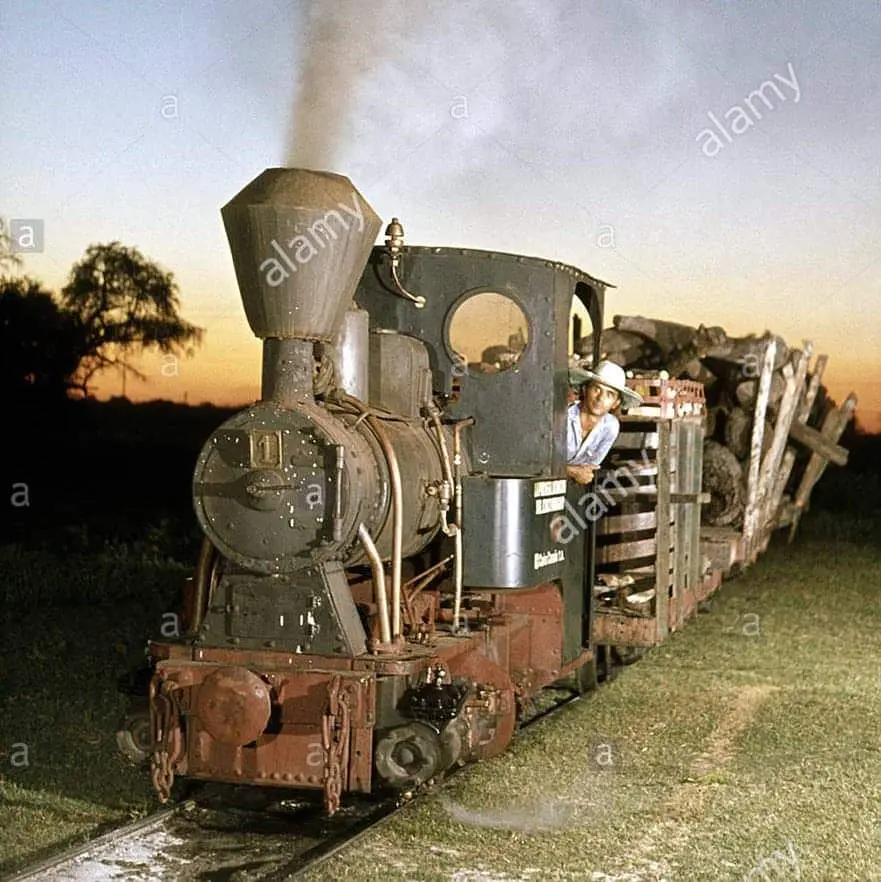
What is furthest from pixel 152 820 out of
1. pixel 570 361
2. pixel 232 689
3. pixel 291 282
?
pixel 570 361

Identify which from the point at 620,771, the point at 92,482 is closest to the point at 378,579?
the point at 620,771

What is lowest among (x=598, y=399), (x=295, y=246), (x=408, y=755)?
(x=408, y=755)

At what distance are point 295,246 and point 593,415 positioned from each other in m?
3.09

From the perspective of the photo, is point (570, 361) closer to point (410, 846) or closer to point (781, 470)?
point (410, 846)

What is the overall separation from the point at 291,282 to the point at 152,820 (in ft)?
8.71

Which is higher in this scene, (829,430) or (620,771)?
(829,430)

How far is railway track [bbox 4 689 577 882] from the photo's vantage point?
208 inches

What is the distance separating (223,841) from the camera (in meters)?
Answer: 5.73

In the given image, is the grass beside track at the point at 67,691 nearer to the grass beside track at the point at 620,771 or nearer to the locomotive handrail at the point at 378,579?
the grass beside track at the point at 620,771

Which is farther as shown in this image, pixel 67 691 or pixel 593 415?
pixel 67 691

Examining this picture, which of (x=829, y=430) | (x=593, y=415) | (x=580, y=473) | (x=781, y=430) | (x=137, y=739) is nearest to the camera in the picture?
(x=137, y=739)

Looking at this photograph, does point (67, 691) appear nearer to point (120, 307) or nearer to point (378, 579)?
point (378, 579)

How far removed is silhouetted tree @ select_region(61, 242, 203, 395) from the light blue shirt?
60.9 ft

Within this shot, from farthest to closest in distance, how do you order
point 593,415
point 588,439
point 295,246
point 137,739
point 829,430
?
point 829,430
point 593,415
point 588,439
point 137,739
point 295,246
